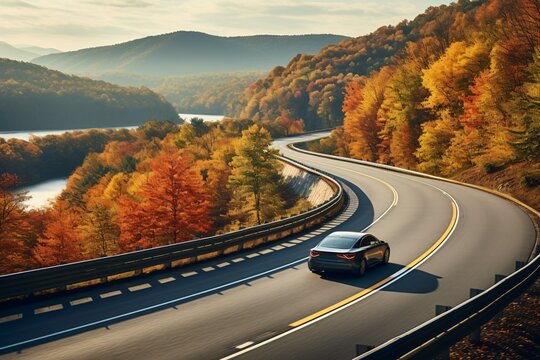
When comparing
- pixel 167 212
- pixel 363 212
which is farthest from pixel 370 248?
pixel 167 212

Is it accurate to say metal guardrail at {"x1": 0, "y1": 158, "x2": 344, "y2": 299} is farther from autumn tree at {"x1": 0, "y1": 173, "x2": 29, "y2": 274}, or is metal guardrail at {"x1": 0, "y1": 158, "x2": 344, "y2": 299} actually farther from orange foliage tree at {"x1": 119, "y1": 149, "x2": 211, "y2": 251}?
autumn tree at {"x1": 0, "y1": 173, "x2": 29, "y2": 274}

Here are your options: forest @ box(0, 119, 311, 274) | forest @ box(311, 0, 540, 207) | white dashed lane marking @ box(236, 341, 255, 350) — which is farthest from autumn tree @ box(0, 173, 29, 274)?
forest @ box(311, 0, 540, 207)

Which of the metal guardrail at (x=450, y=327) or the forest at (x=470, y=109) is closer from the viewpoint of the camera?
the metal guardrail at (x=450, y=327)

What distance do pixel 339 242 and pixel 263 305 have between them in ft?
14.2

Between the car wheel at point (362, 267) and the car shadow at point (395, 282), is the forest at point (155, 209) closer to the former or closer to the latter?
the car shadow at point (395, 282)

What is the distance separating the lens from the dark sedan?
15.0 metres

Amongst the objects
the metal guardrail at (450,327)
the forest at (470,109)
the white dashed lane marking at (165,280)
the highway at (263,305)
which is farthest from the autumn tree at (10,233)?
the metal guardrail at (450,327)

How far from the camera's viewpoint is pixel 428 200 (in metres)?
33.8

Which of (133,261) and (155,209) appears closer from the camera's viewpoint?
(133,261)

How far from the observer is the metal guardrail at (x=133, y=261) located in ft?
40.4

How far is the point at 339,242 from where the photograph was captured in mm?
15938

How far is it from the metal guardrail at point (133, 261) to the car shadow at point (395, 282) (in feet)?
14.8

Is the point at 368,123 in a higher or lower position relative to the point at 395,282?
higher

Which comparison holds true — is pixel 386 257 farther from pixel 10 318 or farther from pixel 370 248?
pixel 10 318
